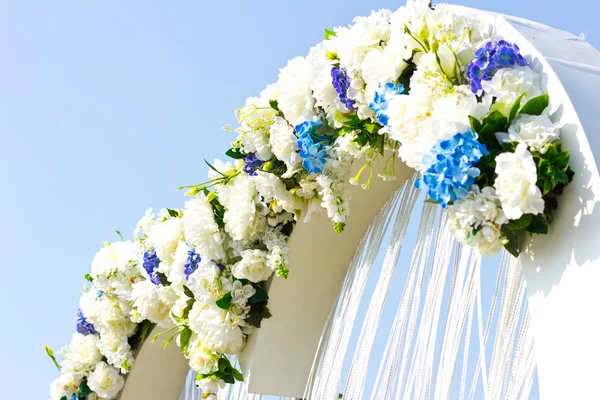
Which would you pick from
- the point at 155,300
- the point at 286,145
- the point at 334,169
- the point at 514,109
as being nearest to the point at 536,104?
the point at 514,109

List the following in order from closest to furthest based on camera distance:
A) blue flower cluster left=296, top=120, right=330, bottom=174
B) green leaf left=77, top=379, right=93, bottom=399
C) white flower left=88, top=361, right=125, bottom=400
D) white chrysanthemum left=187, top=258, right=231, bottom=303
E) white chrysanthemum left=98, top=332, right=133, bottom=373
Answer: blue flower cluster left=296, top=120, right=330, bottom=174
white chrysanthemum left=187, top=258, right=231, bottom=303
white chrysanthemum left=98, top=332, right=133, bottom=373
white flower left=88, top=361, right=125, bottom=400
green leaf left=77, top=379, right=93, bottom=399

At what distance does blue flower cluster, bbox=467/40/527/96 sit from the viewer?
150 centimetres

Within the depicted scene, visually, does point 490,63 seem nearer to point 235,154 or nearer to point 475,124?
point 475,124

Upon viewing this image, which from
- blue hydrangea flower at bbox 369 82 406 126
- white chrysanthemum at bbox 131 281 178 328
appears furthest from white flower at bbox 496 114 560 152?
white chrysanthemum at bbox 131 281 178 328

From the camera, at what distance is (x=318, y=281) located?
2.61 m

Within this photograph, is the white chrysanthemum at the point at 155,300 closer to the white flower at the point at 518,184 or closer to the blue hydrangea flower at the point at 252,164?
the blue hydrangea flower at the point at 252,164

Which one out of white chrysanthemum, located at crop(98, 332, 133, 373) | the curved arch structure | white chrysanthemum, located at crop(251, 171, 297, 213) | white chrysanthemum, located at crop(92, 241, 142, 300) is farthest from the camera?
white chrysanthemum, located at crop(98, 332, 133, 373)

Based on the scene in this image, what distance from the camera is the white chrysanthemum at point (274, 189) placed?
7.48 ft

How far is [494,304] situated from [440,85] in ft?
1.95

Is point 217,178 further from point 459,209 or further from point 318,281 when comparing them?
point 459,209

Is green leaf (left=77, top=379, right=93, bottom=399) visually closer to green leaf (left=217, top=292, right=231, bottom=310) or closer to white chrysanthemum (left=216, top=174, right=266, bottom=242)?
green leaf (left=217, top=292, right=231, bottom=310)

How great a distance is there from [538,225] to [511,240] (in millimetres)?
77

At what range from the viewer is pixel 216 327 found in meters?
2.49

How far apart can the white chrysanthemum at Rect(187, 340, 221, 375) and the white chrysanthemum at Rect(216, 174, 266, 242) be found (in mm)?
453
